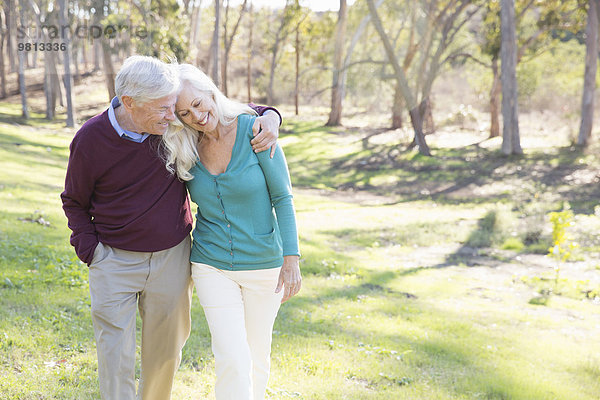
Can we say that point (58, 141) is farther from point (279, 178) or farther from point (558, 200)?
point (279, 178)

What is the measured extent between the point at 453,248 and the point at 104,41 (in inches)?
929

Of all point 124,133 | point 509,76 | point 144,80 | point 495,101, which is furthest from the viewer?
point 495,101

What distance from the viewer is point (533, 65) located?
33.1m

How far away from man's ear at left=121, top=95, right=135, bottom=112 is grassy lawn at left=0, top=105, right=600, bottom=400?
2.04m

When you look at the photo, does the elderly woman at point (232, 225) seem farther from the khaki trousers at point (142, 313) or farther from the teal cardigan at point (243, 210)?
the khaki trousers at point (142, 313)

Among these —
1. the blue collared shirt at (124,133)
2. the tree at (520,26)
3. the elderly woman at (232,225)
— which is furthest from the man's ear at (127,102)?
the tree at (520,26)

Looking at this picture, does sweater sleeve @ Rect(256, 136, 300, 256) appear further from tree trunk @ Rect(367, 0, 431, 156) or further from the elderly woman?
tree trunk @ Rect(367, 0, 431, 156)

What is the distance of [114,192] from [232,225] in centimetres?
59

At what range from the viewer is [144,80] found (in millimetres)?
2605

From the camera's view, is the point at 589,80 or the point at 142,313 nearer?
the point at 142,313

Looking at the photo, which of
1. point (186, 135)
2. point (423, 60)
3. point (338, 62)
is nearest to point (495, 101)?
point (423, 60)

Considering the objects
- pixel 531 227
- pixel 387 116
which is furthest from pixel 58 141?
pixel 387 116

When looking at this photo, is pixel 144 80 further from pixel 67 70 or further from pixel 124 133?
pixel 67 70

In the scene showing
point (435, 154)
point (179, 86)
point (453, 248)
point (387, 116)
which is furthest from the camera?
point (387, 116)
